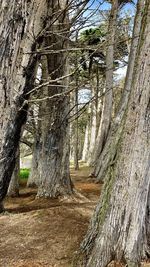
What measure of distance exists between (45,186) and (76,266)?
12.4 ft

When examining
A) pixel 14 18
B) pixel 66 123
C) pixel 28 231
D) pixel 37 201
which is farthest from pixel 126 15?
pixel 14 18

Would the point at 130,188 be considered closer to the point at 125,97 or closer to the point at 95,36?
the point at 95,36

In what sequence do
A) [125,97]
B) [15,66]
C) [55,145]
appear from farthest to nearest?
1. [125,97]
2. [55,145]
3. [15,66]

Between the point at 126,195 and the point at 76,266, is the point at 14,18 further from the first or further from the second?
the point at 76,266

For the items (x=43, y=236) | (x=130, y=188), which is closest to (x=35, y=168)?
(x=43, y=236)

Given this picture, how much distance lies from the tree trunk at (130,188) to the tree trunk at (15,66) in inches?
52.9

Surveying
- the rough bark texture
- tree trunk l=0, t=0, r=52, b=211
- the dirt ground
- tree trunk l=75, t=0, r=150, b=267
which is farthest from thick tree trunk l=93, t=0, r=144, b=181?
tree trunk l=0, t=0, r=52, b=211

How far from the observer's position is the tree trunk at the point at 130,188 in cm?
375

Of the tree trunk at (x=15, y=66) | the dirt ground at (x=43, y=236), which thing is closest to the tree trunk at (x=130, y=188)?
the dirt ground at (x=43, y=236)

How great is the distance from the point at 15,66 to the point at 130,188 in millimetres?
1870

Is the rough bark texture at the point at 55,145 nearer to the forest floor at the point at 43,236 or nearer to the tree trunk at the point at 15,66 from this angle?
the forest floor at the point at 43,236

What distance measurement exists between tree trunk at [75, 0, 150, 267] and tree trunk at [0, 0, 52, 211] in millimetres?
1343

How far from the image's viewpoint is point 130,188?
3.76m

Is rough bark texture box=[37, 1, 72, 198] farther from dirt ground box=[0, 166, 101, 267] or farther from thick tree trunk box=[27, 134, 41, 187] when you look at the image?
thick tree trunk box=[27, 134, 41, 187]
